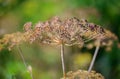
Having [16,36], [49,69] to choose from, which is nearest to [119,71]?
[49,69]

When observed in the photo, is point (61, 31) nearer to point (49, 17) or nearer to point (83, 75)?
point (83, 75)

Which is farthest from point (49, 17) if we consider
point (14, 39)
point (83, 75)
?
point (83, 75)

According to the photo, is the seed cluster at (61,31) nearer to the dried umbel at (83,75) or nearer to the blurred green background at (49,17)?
the dried umbel at (83,75)

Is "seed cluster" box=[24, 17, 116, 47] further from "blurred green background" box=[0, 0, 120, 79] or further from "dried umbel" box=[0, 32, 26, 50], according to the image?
"blurred green background" box=[0, 0, 120, 79]

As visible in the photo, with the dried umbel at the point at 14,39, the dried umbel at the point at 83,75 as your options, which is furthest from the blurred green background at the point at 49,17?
the dried umbel at the point at 83,75

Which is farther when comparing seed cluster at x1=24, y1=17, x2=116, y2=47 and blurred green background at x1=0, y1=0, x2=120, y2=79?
blurred green background at x1=0, y1=0, x2=120, y2=79

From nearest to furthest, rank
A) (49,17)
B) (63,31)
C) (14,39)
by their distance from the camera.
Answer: (63,31) → (14,39) → (49,17)

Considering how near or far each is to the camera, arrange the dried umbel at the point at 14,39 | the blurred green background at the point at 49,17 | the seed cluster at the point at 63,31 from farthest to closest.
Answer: the blurred green background at the point at 49,17 → the dried umbel at the point at 14,39 → the seed cluster at the point at 63,31

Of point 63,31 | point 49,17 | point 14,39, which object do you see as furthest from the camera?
point 49,17

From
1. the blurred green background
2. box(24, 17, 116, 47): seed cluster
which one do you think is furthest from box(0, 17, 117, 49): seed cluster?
the blurred green background

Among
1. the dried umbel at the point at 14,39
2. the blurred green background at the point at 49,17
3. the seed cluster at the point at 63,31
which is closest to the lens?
the seed cluster at the point at 63,31

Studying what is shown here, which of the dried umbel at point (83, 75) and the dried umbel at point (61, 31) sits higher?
the dried umbel at point (61, 31)

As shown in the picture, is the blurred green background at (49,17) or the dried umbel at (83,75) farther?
the blurred green background at (49,17)
